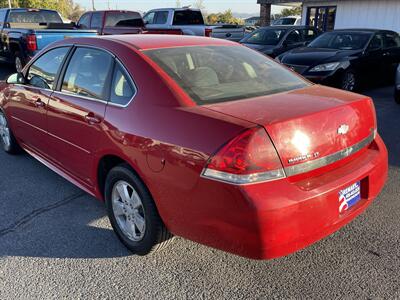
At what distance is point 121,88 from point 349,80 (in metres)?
6.70

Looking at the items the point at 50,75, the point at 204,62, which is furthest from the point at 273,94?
the point at 50,75

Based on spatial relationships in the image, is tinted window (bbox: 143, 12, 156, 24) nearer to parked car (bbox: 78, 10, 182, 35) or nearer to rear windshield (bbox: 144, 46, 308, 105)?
parked car (bbox: 78, 10, 182, 35)

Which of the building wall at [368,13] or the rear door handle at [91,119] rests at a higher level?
the building wall at [368,13]

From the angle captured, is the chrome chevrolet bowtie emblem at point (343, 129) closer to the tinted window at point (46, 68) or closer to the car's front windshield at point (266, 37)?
the tinted window at point (46, 68)

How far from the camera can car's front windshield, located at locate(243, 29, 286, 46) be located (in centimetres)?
1164

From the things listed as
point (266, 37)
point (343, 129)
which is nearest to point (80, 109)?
point (343, 129)

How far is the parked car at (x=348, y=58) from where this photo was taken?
8016 mm

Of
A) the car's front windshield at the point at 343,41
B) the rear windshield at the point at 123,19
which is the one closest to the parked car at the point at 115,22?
the rear windshield at the point at 123,19

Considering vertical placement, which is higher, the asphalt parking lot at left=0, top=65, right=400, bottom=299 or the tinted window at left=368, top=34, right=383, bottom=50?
the tinted window at left=368, top=34, right=383, bottom=50

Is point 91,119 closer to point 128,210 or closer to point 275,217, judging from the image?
point 128,210

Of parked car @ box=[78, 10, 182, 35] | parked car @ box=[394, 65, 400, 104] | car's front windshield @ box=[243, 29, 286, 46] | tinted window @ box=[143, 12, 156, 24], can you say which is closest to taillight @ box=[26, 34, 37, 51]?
parked car @ box=[78, 10, 182, 35]

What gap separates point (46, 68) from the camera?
4.05 meters

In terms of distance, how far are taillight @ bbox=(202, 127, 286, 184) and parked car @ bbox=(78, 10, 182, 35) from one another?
1114cm

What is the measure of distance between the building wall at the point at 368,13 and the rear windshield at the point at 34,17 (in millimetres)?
12889
